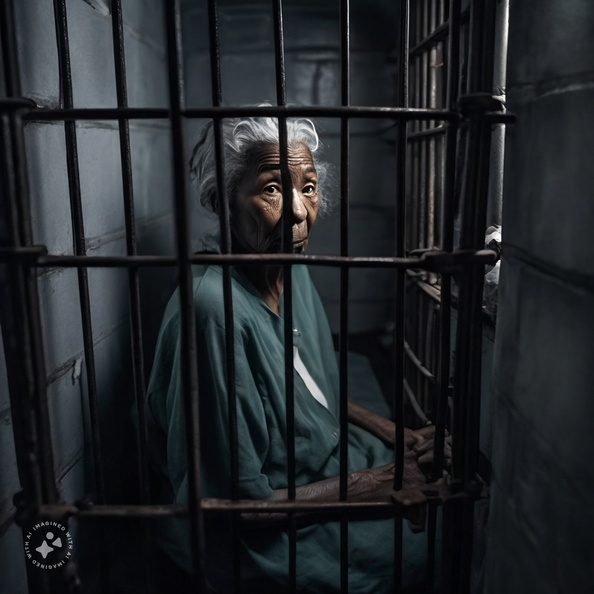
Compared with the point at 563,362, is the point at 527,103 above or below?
above

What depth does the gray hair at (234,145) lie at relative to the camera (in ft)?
4.68

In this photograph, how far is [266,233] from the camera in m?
1.40

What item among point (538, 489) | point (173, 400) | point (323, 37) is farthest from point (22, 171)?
point (323, 37)

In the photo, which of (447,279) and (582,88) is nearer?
(582,88)

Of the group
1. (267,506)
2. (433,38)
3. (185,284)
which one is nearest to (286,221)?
(185,284)

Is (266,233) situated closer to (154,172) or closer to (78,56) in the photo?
(78,56)

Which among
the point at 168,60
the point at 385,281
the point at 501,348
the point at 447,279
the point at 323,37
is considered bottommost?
the point at 385,281

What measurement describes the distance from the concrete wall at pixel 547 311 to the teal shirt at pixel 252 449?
41 cm

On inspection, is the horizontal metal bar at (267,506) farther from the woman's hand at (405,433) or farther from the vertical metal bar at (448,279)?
the woman's hand at (405,433)

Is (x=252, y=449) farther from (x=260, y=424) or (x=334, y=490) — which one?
(x=334, y=490)

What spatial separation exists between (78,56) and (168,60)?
2.46ft

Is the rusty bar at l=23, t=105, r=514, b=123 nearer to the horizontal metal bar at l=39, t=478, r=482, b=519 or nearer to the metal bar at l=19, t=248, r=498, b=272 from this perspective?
the metal bar at l=19, t=248, r=498, b=272

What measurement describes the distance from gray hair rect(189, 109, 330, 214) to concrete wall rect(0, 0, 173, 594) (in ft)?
0.94

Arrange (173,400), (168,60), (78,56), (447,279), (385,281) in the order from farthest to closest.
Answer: (385,281) < (78,56) < (173,400) < (447,279) < (168,60)
